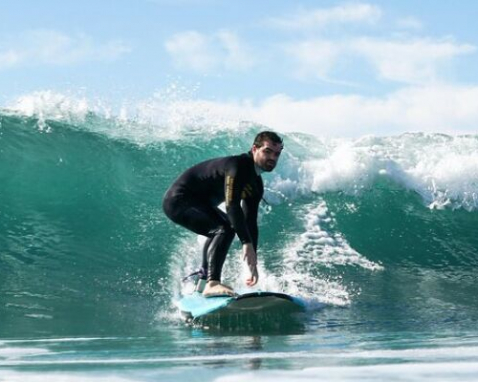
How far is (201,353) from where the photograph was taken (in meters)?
4.43

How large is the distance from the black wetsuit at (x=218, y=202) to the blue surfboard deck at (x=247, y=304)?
270 mm

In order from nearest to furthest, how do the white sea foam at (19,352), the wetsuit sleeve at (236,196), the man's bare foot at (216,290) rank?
the white sea foam at (19,352), the wetsuit sleeve at (236,196), the man's bare foot at (216,290)

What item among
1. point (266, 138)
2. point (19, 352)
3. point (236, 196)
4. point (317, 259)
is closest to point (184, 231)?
point (317, 259)

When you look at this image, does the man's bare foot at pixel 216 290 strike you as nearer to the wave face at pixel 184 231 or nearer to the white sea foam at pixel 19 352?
the wave face at pixel 184 231

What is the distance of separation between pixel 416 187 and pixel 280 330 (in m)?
7.56

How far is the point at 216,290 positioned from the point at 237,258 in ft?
8.73

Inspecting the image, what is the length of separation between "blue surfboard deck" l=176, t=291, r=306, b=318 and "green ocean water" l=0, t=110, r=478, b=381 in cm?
10

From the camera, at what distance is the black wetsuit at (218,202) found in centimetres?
614

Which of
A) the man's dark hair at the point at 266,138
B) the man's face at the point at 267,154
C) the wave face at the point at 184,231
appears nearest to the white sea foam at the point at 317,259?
the wave face at the point at 184,231

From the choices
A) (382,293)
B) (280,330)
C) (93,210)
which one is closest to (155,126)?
(93,210)

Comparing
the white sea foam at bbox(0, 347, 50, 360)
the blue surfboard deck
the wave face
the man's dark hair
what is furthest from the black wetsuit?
the white sea foam at bbox(0, 347, 50, 360)

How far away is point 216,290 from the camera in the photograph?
635cm

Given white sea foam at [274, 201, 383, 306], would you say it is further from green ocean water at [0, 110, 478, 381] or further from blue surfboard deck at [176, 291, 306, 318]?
blue surfboard deck at [176, 291, 306, 318]

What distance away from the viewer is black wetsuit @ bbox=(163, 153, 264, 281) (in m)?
6.14
